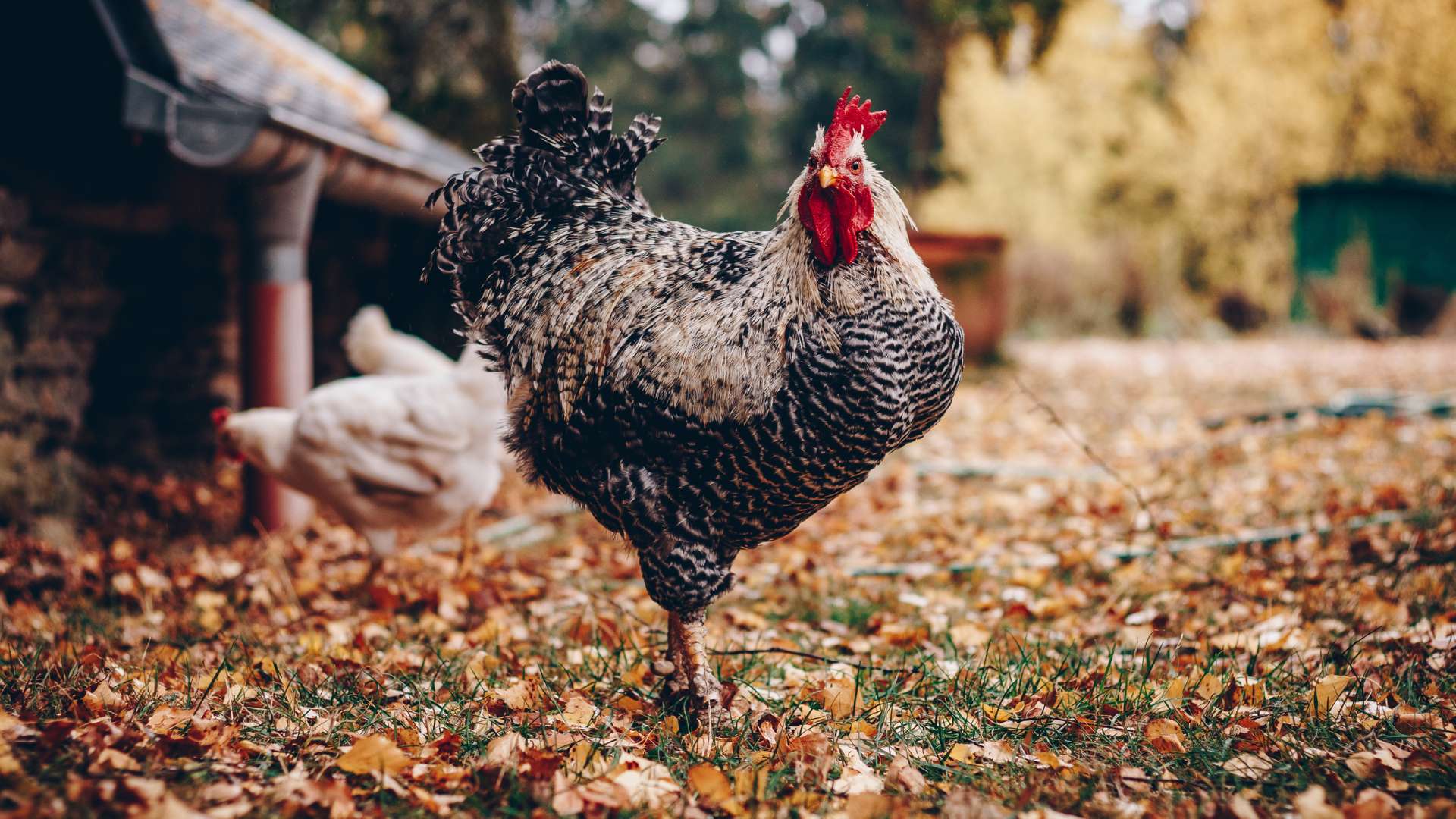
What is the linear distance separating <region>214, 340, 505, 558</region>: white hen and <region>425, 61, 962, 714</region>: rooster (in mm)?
1364

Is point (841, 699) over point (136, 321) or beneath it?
beneath

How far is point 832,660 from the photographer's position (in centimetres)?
328

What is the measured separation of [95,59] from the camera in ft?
15.5

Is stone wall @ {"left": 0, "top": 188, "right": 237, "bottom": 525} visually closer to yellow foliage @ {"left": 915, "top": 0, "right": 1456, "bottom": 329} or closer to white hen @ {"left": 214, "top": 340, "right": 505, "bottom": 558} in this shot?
white hen @ {"left": 214, "top": 340, "right": 505, "bottom": 558}

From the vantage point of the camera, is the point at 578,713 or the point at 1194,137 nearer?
the point at 578,713

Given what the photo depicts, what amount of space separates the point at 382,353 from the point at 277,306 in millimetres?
659

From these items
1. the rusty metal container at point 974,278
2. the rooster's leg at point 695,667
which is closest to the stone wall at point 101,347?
the rooster's leg at point 695,667

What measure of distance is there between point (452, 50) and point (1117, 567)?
26.9ft

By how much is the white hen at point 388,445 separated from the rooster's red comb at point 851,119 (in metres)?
2.24

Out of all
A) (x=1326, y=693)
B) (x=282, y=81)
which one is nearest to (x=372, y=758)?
(x=1326, y=693)

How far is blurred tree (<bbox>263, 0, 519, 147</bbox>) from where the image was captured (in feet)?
32.0

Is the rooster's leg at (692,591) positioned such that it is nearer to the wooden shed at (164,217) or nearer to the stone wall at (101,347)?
the wooden shed at (164,217)

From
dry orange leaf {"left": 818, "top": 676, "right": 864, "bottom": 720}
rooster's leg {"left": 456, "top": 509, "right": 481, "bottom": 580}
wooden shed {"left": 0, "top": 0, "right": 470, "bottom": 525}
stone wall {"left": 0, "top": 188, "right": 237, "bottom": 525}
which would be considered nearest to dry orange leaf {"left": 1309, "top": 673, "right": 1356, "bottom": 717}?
dry orange leaf {"left": 818, "top": 676, "right": 864, "bottom": 720}

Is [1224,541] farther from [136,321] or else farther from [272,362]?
[136,321]
